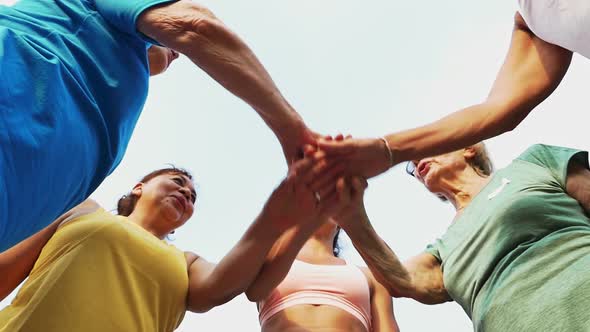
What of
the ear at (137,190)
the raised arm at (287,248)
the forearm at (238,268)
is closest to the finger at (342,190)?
the raised arm at (287,248)

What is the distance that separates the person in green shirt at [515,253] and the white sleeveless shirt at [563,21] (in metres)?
0.51

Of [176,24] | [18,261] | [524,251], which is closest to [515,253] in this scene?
[524,251]

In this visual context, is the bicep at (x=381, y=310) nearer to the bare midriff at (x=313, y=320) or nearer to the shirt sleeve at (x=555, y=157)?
the bare midriff at (x=313, y=320)

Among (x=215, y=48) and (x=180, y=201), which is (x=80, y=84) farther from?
(x=180, y=201)

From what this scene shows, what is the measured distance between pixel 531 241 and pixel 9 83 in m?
1.39

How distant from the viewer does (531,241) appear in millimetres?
1746

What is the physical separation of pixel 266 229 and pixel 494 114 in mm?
749

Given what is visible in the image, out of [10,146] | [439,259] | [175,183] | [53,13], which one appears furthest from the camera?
[175,183]

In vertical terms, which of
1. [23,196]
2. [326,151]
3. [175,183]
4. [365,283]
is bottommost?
[365,283]

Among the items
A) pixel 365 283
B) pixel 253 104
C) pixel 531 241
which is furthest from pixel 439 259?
pixel 253 104

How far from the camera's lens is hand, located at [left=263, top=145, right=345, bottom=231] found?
1683 millimetres

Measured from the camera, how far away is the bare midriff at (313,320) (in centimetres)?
194

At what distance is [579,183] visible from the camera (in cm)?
187

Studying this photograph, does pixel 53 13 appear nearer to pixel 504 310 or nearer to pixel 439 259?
pixel 504 310
